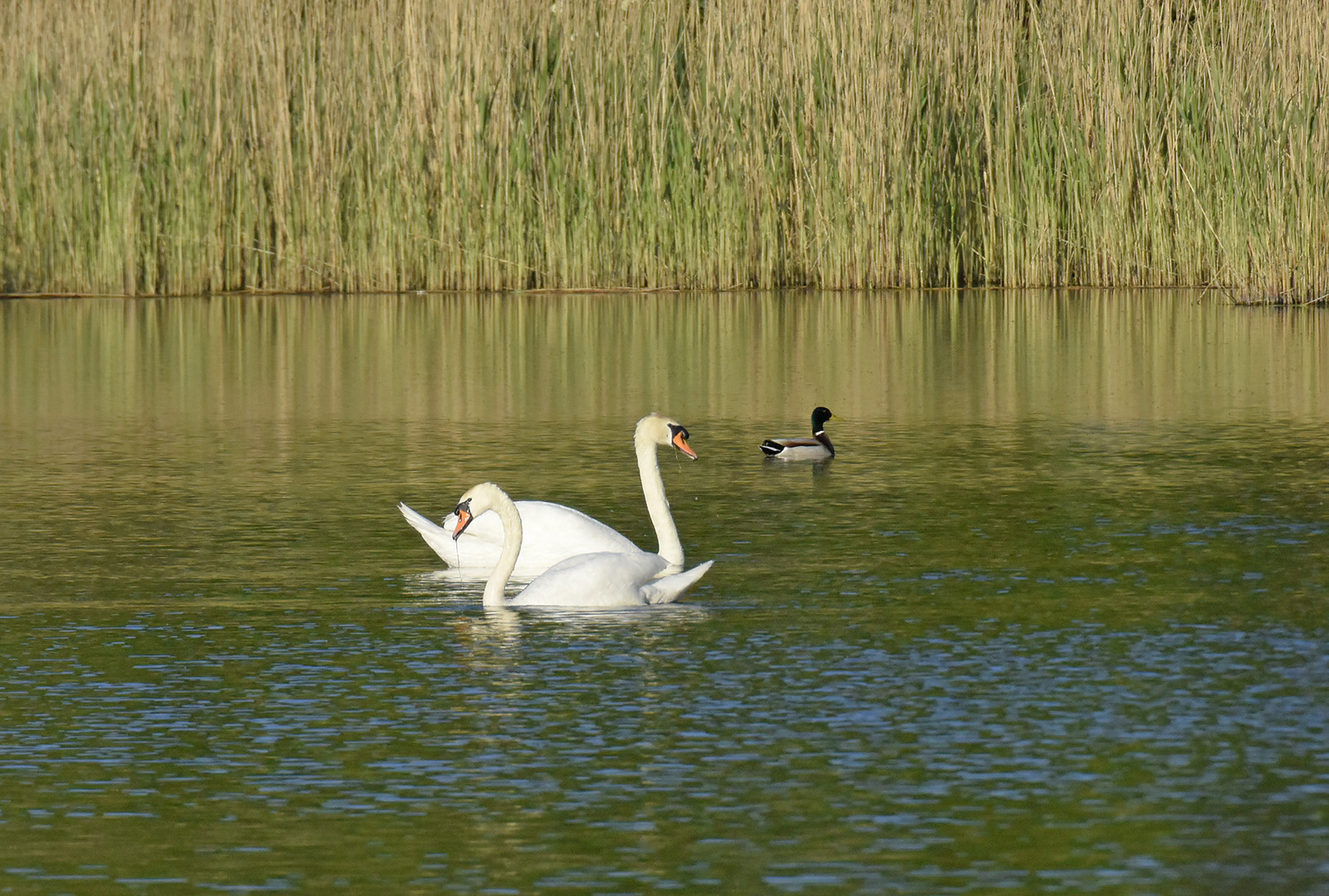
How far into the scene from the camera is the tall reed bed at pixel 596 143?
835 inches

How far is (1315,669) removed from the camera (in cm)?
687

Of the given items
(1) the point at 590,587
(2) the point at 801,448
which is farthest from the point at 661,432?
(2) the point at 801,448

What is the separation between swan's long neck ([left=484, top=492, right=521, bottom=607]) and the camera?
8219mm

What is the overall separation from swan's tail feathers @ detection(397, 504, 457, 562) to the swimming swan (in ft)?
10.0

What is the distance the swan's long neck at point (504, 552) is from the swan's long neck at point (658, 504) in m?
0.54

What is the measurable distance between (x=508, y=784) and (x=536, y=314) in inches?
563

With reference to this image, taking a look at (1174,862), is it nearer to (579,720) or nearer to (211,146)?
(579,720)

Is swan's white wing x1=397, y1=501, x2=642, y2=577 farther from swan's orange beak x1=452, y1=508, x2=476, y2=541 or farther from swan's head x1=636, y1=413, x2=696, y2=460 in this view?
swan's head x1=636, y1=413, x2=696, y2=460

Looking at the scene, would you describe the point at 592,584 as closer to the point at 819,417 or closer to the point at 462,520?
the point at 462,520

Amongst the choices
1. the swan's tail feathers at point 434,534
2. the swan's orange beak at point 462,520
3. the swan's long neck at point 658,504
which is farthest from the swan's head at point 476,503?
the swan's long neck at point 658,504

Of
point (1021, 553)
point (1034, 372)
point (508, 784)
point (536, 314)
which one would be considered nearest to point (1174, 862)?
point (508, 784)

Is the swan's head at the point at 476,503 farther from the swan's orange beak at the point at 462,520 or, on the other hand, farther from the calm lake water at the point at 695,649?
the calm lake water at the point at 695,649

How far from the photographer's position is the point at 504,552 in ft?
27.4

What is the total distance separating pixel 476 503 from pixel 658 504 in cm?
78
